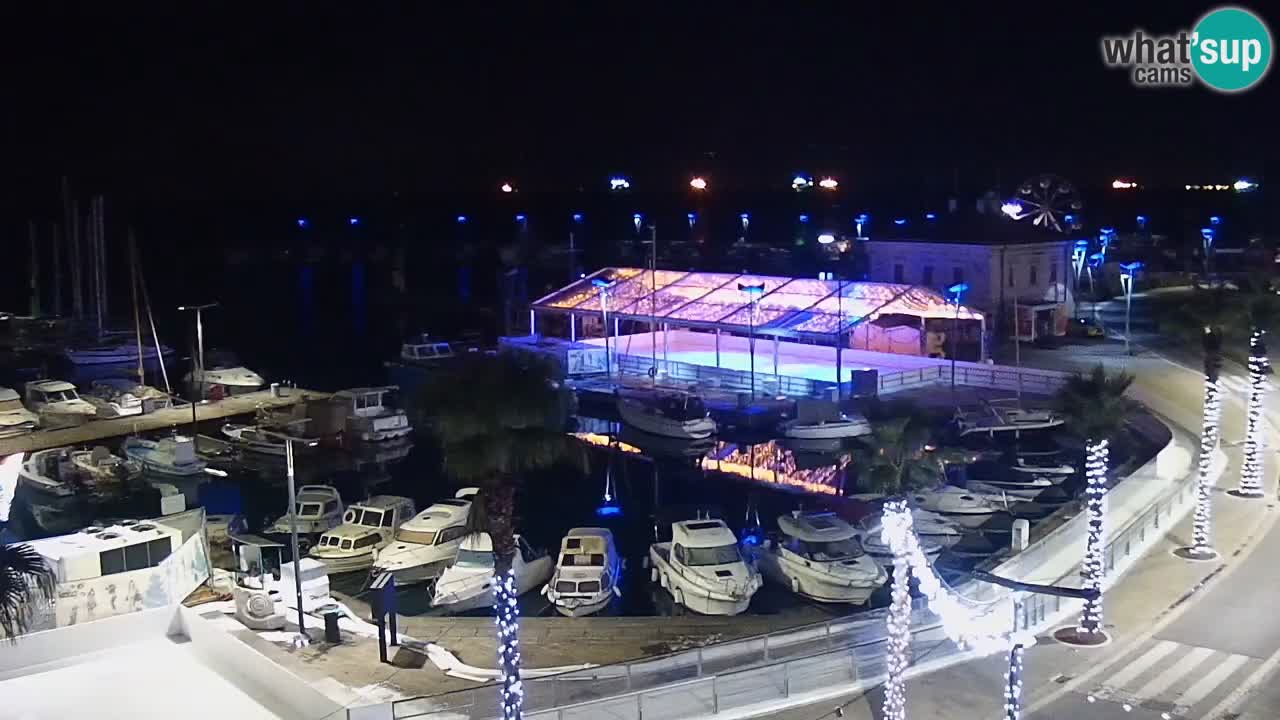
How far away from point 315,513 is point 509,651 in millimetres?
20781

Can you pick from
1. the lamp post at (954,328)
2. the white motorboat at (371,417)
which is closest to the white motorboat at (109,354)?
the white motorboat at (371,417)

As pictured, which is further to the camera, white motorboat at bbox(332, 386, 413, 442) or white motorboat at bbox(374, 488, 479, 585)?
white motorboat at bbox(332, 386, 413, 442)

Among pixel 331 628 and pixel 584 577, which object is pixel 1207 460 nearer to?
pixel 584 577

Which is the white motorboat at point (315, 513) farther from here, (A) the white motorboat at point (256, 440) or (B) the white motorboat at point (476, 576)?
(A) the white motorboat at point (256, 440)

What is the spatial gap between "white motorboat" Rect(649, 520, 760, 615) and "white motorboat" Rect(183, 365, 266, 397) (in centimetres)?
3091

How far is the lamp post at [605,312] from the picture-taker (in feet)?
175

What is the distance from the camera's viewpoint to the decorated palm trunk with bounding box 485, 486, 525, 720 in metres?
13.2

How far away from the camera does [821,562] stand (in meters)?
25.9

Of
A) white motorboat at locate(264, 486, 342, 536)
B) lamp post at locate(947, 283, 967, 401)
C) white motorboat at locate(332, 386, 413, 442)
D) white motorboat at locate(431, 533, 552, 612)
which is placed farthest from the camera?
lamp post at locate(947, 283, 967, 401)

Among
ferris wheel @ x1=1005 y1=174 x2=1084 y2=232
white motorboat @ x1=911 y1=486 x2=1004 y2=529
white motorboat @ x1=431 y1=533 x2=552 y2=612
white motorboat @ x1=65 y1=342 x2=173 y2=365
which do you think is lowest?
white motorboat @ x1=431 y1=533 x2=552 y2=612

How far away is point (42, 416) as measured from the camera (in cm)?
4591

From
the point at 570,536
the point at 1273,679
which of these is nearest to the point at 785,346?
the point at 570,536

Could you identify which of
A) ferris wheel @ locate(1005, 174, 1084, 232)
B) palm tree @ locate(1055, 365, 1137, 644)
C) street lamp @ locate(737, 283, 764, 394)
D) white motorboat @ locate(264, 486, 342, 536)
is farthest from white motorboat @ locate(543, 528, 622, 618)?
ferris wheel @ locate(1005, 174, 1084, 232)

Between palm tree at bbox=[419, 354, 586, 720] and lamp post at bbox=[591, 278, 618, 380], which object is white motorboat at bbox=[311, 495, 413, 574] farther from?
lamp post at bbox=[591, 278, 618, 380]
